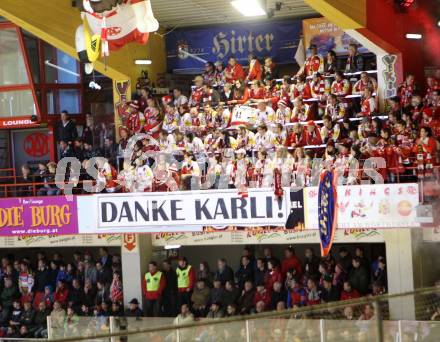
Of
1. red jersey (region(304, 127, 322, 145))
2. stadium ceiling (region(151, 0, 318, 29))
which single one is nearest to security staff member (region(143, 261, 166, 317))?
red jersey (region(304, 127, 322, 145))

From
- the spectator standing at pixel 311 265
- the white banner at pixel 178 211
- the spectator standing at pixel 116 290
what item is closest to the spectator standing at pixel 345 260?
the spectator standing at pixel 311 265

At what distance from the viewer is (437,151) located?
14930mm

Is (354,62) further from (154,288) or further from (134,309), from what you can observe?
(134,309)

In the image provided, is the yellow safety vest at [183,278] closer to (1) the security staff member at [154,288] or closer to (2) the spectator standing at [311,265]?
(1) the security staff member at [154,288]

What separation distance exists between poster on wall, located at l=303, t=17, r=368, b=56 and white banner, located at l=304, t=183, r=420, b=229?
561 centimetres

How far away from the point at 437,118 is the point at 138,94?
7432 millimetres

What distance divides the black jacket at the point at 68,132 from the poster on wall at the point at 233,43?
3216 millimetres

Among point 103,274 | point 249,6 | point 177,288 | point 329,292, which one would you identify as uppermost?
point 249,6

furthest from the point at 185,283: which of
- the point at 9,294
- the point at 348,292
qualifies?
the point at 9,294

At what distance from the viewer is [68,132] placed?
2025cm

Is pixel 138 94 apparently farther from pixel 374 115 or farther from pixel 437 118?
pixel 437 118

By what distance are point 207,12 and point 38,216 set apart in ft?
20.3

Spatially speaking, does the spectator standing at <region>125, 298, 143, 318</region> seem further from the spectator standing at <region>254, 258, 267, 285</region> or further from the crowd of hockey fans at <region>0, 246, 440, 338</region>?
the spectator standing at <region>254, 258, 267, 285</region>

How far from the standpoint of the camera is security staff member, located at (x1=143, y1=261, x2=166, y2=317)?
1766cm
